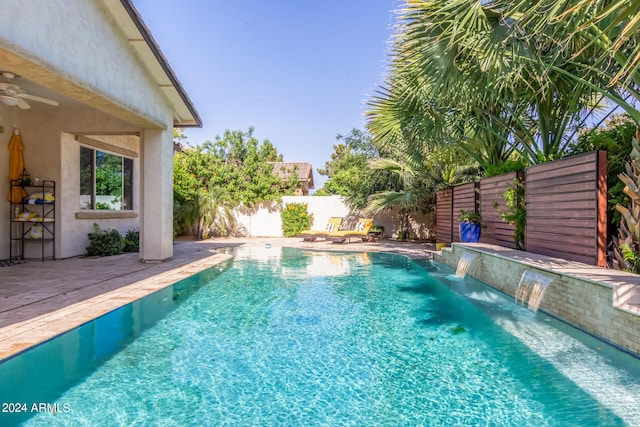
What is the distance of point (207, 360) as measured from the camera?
400 centimetres

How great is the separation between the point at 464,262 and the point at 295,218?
11.1 m

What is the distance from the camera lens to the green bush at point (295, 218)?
18875mm

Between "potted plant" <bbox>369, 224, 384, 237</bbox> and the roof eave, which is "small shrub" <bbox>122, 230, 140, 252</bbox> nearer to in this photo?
the roof eave

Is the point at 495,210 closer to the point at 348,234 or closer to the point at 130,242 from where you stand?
the point at 348,234

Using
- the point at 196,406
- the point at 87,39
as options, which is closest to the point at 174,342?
the point at 196,406

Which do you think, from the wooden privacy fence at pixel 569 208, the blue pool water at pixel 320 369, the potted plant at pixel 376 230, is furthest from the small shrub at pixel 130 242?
the wooden privacy fence at pixel 569 208

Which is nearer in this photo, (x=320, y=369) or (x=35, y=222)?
(x=320, y=369)

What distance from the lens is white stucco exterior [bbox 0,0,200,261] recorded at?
4.77 meters

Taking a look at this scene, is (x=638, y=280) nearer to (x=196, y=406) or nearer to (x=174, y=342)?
(x=196, y=406)

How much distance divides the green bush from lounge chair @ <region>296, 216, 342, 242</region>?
1289 mm

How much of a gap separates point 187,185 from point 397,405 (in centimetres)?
1601

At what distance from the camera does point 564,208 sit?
6.62 meters

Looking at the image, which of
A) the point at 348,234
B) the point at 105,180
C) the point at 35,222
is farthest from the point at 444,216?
the point at 35,222

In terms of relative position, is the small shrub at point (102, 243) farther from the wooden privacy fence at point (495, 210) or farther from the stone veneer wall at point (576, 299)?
the wooden privacy fence at point (495, 210)
